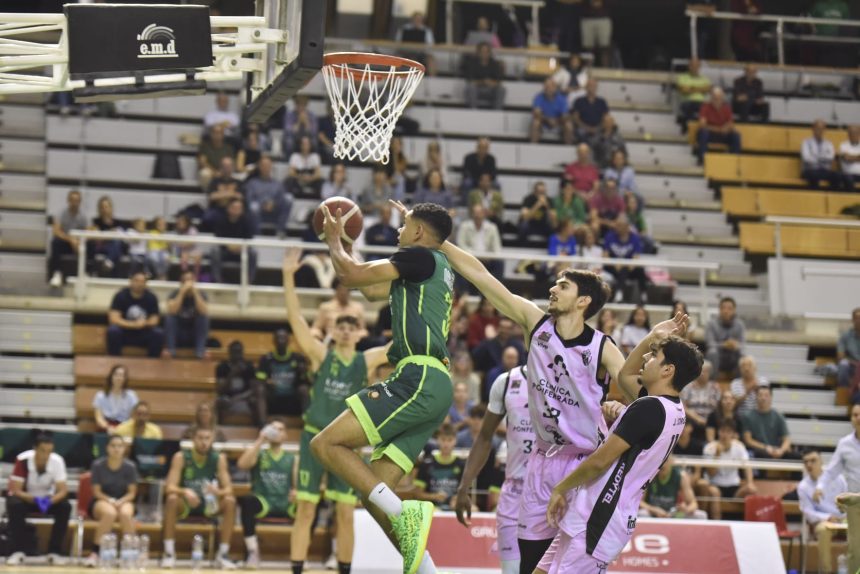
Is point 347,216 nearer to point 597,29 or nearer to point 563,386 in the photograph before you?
point 563,386

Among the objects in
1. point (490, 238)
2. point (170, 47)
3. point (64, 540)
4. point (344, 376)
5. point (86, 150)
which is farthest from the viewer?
point (86, 150)

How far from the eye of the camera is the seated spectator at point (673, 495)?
14.2 metres

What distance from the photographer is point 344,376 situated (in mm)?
11148

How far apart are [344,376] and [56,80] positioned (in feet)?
11.7

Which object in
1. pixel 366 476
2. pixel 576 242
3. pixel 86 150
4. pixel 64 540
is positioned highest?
pixel 86 150

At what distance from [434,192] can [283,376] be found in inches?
164

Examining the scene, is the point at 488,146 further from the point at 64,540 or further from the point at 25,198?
the point at 64,540

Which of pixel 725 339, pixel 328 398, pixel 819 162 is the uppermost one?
pixel 819 162

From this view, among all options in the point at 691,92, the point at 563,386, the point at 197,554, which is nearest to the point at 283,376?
the point at 197,554

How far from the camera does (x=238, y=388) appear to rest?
1606cm

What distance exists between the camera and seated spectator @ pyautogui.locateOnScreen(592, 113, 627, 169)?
20922 millimetres

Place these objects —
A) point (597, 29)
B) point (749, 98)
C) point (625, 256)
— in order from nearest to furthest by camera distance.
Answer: point (625, 256) → point (749, 98) → point (597, 29)

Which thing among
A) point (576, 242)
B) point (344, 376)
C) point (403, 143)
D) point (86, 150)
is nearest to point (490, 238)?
point (576, 242)

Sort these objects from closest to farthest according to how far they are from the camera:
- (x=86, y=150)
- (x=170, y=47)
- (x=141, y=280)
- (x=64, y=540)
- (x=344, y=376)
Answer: (x=170, y=47), (x=344, y=376), (x=64, y=540), (x=141, y=280), (x=86, y=150)
